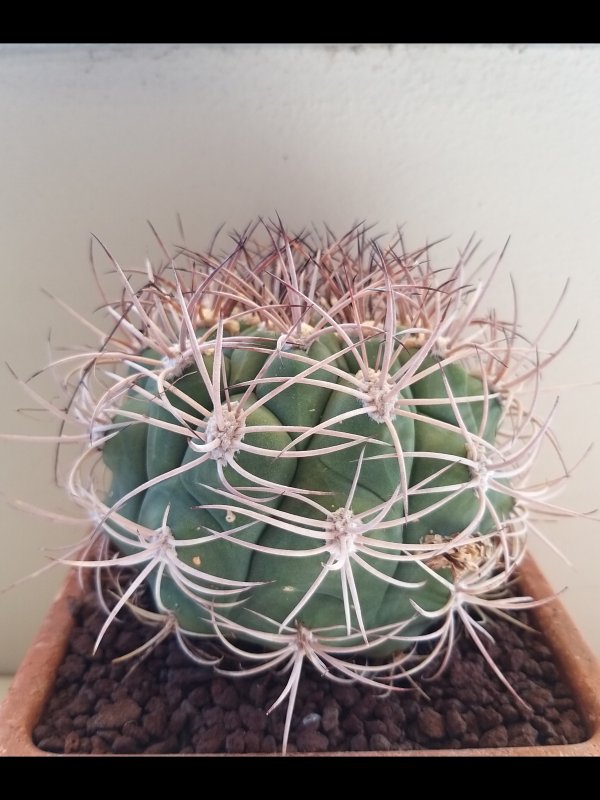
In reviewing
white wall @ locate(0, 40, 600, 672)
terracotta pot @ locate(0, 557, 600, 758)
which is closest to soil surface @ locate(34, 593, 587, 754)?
terracotta pot @ locate(0, 557, 600, 758)

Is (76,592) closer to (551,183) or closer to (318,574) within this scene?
(318,574)

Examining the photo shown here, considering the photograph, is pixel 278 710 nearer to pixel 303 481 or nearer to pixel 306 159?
pixel 303 481

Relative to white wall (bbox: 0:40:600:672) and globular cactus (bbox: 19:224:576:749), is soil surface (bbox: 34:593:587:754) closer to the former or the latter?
globular cactus (bbox: 19:224:576:749)

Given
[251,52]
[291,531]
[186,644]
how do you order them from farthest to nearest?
[251,52], [186,644], [291,531]

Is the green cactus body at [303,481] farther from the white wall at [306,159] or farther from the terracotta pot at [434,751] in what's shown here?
the white wall at [306,159]

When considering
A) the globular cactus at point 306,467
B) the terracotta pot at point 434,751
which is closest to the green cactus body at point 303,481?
the globular cactus at point 306,467
